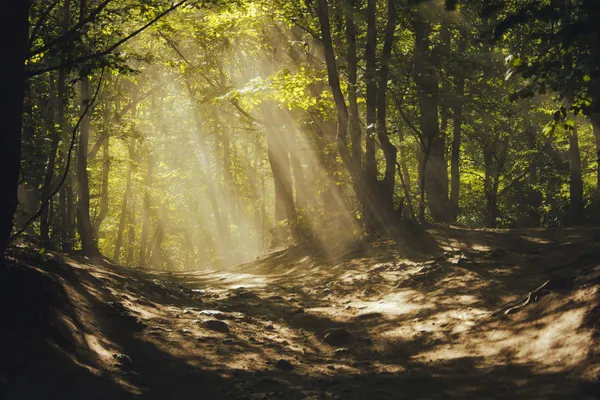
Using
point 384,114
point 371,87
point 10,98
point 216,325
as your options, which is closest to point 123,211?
point 371,87

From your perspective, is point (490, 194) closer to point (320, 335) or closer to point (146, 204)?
point (320, 335)

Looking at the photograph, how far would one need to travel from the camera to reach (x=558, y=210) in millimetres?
23266

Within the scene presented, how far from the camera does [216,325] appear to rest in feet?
29.9

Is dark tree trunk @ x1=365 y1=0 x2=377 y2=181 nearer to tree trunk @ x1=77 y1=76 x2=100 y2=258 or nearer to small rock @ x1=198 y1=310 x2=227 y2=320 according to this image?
small rock @ x1=198 y1=310 x2=227 y2=320

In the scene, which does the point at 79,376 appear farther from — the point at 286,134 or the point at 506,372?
the point at 286,134

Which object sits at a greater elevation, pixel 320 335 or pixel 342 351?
pixel 320 335

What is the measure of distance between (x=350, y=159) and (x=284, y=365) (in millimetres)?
10291

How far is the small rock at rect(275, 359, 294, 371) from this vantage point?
7418 mm

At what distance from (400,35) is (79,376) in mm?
16265

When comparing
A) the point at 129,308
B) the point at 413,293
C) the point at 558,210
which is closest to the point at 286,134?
the point at 558,210

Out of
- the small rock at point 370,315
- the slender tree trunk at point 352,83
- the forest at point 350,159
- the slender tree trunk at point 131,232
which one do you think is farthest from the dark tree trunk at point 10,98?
the slender tree trunk at point 131,232

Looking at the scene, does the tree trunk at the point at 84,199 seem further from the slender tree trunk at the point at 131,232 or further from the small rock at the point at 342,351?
the slender tree trunk at the point at 131,232

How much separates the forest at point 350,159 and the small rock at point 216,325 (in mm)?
62

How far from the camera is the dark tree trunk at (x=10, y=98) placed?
6609 mm
